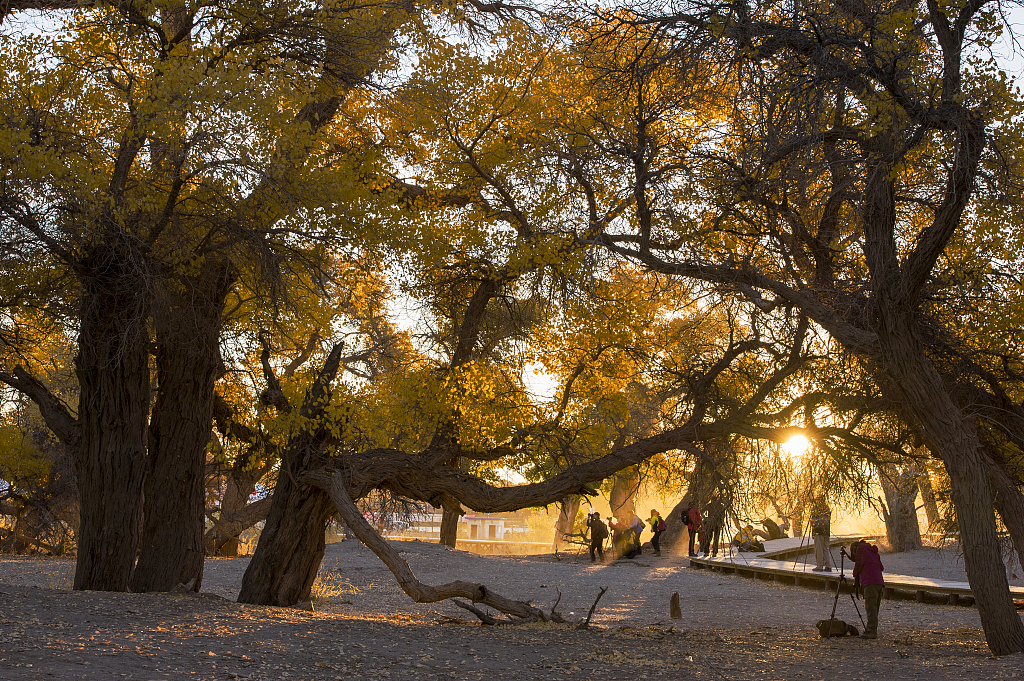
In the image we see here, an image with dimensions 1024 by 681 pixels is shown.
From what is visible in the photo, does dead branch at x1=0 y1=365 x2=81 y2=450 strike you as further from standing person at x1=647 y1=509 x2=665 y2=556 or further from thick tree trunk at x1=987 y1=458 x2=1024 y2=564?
standing person at x1=647 y1=509 x2=665 y2=556

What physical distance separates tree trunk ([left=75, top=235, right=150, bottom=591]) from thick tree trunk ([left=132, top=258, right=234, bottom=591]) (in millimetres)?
541

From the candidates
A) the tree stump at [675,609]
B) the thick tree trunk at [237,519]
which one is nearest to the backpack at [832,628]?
the tree stump at [675,609]

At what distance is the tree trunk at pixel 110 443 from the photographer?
10.1m

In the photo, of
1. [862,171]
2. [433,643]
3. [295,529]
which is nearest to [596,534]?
[295,529]

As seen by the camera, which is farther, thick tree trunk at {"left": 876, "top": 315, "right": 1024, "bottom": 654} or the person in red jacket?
the person in red jacket

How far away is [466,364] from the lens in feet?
37.2

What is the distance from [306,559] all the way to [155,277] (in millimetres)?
4584

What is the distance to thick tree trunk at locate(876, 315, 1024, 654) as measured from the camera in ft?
27.8

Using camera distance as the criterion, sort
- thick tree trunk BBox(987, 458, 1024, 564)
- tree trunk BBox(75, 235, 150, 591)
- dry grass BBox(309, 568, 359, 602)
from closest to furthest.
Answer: thick tree trunk BBox(987, 458, 1024, 564) → tree trunk BBox(75, 235, 150, 591) → dry grass BBox(309, 568, 359, 602)

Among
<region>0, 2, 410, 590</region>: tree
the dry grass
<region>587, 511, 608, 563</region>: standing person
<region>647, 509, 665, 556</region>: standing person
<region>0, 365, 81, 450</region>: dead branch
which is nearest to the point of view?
<region>0, 2, 410, 590</region>: tree

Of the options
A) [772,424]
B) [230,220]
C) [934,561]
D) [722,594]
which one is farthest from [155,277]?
[934,561]

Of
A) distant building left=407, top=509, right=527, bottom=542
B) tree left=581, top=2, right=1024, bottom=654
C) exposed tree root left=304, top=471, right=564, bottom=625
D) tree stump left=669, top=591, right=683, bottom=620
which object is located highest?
tree left=581, top=2, right=1024, bottom=654

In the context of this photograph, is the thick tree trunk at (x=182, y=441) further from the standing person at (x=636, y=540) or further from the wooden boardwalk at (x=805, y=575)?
the standing person at (x=636, y=540)

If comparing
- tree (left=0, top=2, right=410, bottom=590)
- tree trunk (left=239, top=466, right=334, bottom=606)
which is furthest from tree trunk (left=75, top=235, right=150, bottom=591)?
tree trunk (left=239, top=466, right=334, bottom=606)
